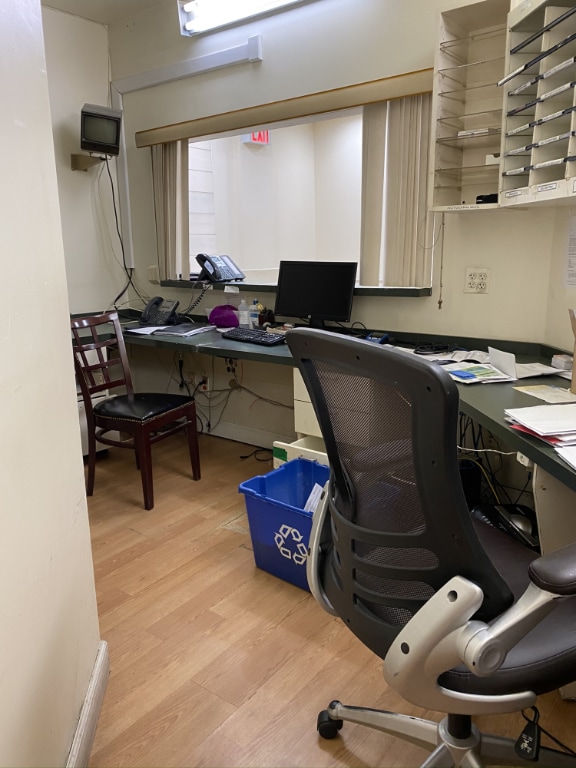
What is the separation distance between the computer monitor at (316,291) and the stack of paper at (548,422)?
4.60ft

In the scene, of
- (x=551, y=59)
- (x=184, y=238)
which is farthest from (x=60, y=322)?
(x=184, y=238)

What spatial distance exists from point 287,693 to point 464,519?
1026 millimetres

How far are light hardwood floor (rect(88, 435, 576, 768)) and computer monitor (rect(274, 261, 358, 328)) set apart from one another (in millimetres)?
1124

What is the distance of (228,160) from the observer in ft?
15.0

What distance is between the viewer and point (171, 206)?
139 inches

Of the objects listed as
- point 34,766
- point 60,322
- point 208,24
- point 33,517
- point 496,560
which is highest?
point 208,24

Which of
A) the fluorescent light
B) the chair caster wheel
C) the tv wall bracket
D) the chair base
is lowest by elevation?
the chair caster wheel

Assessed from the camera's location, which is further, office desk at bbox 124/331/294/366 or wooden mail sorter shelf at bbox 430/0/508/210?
office desk at bbox 124/331/294/366

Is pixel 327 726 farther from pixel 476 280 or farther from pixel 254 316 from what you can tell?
pixel 254 316

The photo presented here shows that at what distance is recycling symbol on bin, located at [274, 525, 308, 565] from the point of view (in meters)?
2.01

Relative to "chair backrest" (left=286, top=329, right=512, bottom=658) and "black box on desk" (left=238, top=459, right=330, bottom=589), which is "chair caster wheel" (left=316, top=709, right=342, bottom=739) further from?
"black box on desk" (left=238, top=459, right=330, bottom=589)

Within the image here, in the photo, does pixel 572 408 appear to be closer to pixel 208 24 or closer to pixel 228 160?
pixel 208 24

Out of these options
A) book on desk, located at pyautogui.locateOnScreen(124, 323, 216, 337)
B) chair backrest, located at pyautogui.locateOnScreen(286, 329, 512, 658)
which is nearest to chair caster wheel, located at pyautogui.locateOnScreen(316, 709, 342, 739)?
chair backrest, located at pyautogui.locateOnScreen(286, 329, 512, 658)

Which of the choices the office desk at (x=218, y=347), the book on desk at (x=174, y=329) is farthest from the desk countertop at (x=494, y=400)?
the book on desk at (x=174, y=329)
